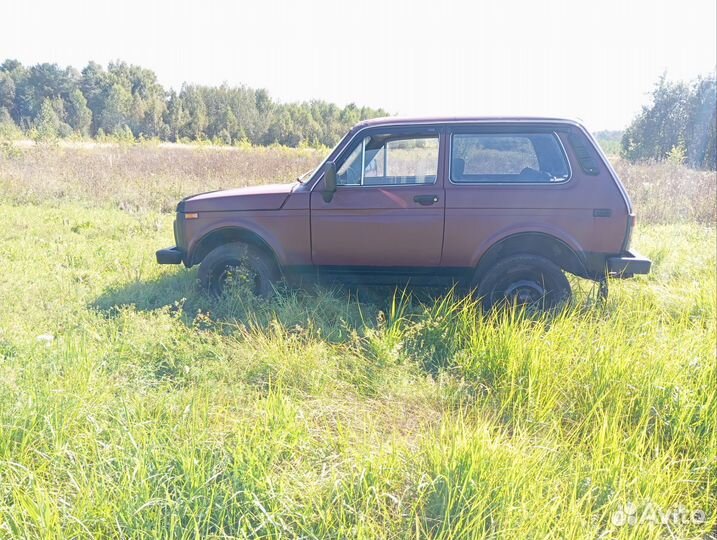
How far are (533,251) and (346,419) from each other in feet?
7.81

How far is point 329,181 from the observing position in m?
3.91

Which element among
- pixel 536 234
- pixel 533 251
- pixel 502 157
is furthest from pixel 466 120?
pixel 533 251

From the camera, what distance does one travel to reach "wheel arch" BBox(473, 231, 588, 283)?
3.86m

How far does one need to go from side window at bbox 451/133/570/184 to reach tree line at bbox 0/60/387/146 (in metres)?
49.9

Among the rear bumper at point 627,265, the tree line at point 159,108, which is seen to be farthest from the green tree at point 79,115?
the rear bumper at point 627,265

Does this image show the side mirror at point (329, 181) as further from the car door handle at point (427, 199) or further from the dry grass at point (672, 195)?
the dry grass at point (672, 195)

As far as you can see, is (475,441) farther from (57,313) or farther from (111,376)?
(57,313)

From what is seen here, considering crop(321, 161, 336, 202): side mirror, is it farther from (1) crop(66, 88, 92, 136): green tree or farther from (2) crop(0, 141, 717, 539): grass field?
(1) crop(66, 88, 92, 136): green tree

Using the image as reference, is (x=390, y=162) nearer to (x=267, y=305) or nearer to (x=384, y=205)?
(x=384, y=205)

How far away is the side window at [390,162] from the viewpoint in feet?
13.3

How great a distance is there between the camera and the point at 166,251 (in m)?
4.49

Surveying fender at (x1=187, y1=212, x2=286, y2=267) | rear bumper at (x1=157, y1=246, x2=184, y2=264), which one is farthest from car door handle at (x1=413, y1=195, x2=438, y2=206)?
rear bumper at (x1=157, y1=246, x2=184, y2=264)

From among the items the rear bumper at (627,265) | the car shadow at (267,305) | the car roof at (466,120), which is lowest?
the car shadow at (267,305)

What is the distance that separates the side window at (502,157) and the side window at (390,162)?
23cm
